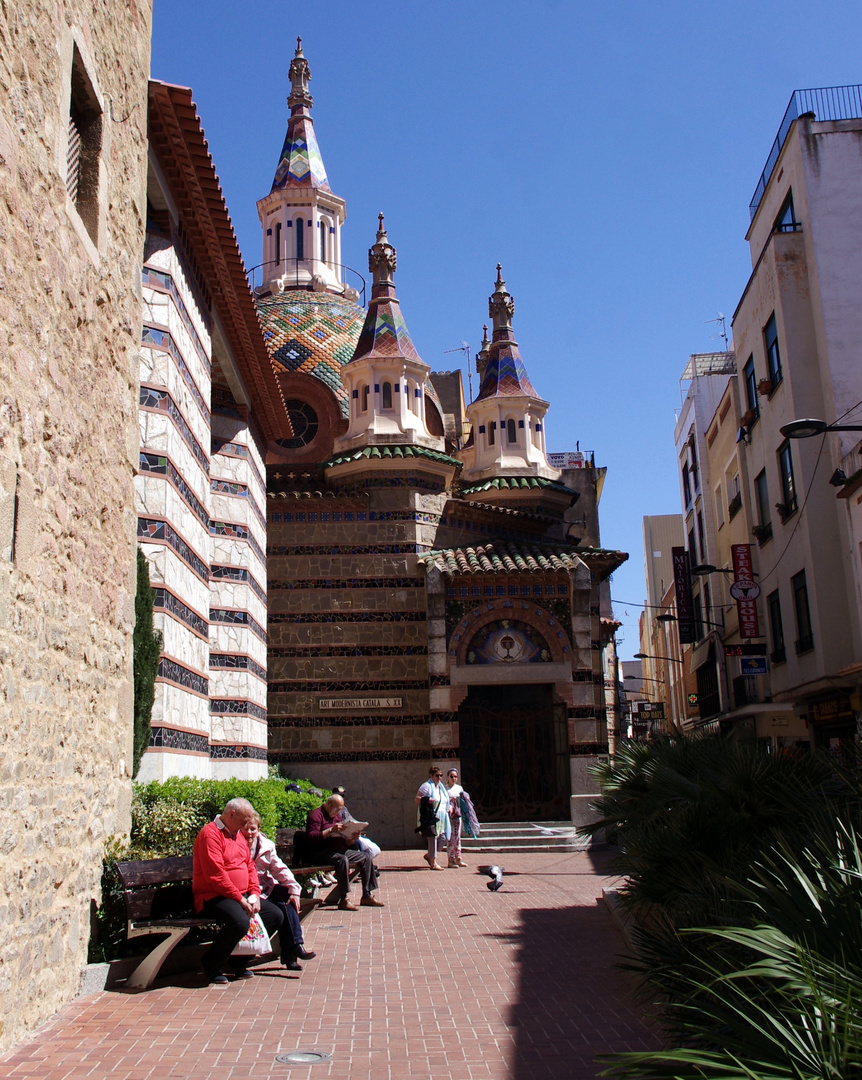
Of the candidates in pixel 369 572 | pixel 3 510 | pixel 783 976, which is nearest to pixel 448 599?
pixel 369 572

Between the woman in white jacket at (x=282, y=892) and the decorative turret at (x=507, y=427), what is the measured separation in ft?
55.7

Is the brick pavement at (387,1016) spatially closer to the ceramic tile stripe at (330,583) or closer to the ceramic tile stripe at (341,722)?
the ceramic tile stripe at (341,722)

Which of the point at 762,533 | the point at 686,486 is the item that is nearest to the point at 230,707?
the point at 762,533

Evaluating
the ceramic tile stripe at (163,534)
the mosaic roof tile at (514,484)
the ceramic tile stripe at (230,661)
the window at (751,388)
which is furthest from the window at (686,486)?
the ceramic tile stripe at (163,534)

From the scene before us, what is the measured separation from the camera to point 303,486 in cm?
2259

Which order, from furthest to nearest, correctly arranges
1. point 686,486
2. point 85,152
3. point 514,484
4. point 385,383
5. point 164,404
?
point 686,486
point 514,484
point 385,383
point 164,404
point 85,152

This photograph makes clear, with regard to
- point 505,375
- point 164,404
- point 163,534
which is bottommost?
point 163,534

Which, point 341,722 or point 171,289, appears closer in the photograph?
point 171,289

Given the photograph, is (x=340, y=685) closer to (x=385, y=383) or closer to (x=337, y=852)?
(x=385, y=383)

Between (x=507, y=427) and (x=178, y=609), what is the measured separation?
15.2 meters

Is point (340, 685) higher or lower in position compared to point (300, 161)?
lower

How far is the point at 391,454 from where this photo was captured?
21.6 meters

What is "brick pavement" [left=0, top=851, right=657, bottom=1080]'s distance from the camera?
549 centimetres

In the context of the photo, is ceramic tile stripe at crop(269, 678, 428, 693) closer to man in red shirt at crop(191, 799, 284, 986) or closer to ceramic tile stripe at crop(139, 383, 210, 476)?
ceramic tile stripe at crop(139, 383, 210, 476)
